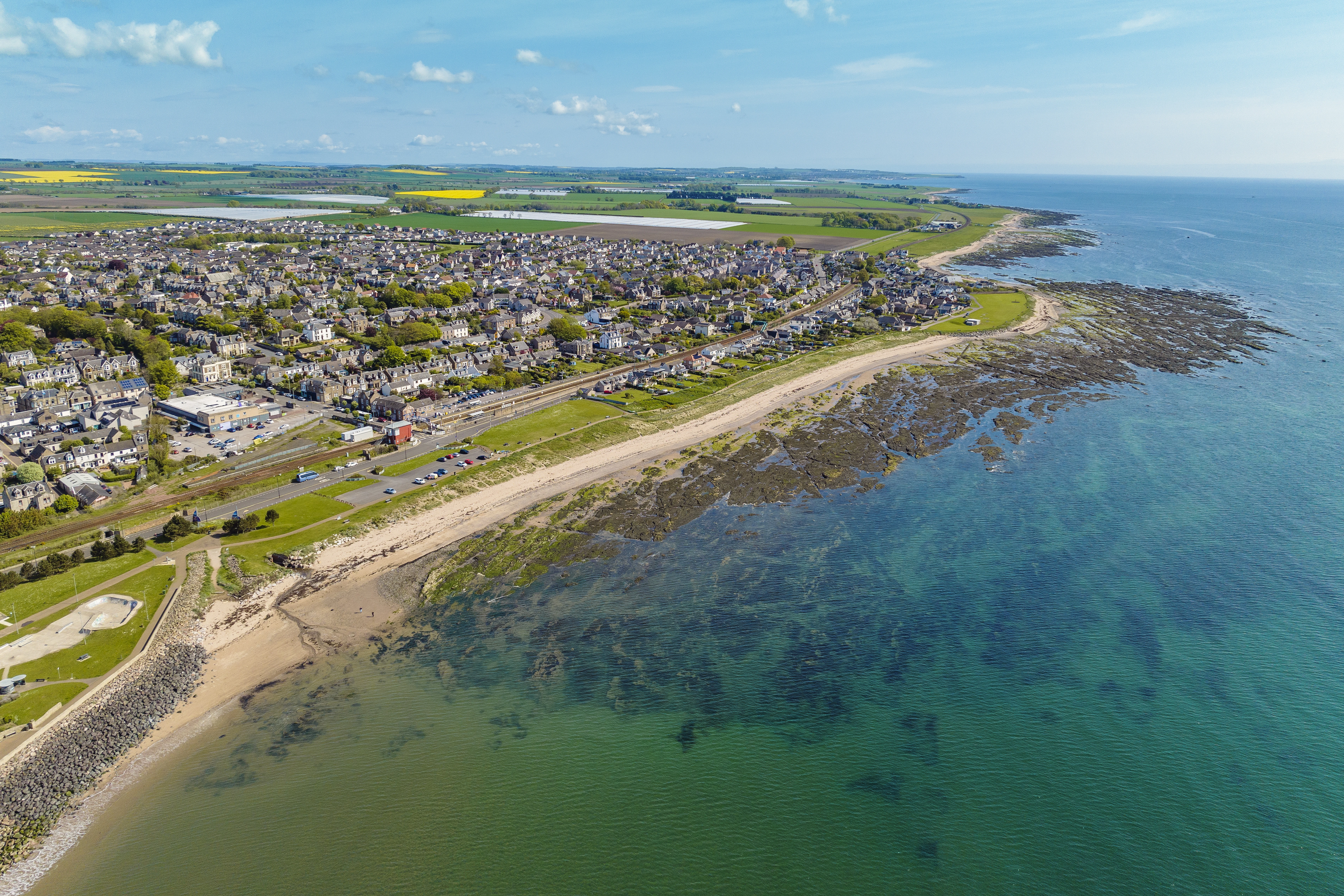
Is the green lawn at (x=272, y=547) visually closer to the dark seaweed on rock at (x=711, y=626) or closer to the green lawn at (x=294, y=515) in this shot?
the green lawn at (x=294, y=515)

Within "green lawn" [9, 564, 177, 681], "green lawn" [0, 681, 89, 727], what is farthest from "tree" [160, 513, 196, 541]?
"green lawn" [0, 681, 89, 727]

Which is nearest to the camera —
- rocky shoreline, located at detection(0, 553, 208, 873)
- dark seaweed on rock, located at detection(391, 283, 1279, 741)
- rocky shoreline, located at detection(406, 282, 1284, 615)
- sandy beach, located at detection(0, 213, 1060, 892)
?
rocky shoreline, located at detection(0, 553, 208, 873)

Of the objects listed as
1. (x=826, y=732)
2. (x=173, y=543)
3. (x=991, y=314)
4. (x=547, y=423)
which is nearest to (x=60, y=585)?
(x=173, y=543)

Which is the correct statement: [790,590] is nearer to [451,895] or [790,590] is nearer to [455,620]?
[455,620]

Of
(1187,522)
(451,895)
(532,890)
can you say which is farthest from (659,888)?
(1187,522)

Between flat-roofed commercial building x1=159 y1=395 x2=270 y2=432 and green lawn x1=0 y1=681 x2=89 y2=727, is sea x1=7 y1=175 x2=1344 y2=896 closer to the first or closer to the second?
green lawn x1=0 y1=681 x2=89 y2=727

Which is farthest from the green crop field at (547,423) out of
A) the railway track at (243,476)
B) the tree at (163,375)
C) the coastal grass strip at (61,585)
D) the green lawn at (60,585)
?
the tree at (163,375)
